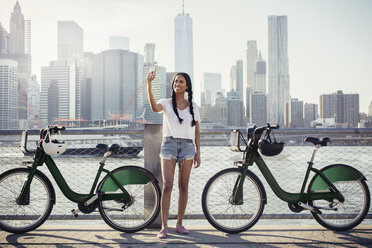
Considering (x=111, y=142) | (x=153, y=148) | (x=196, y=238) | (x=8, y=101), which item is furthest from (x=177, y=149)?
(x=8, y=101)

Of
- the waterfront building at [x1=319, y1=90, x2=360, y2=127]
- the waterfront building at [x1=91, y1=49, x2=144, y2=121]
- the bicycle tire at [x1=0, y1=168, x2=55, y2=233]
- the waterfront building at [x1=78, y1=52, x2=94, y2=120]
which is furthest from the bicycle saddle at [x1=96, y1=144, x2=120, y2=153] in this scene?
the waterfront building at [x1=78, y1=52, x2=94, y2=120]

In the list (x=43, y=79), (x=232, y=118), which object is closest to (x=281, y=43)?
(x=232, y=118)

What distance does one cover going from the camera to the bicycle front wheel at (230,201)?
11.8ft

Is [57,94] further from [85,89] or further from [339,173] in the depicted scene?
[339,173]

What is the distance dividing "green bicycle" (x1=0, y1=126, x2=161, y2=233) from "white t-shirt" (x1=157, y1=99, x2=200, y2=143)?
0.59 m

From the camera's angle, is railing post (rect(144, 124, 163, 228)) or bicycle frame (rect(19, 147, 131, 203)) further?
railing post (rect(144, 124, 163, 228))

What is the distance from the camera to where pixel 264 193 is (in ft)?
12.0

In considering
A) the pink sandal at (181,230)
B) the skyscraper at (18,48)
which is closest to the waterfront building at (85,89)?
the skyscraper at (18,48)

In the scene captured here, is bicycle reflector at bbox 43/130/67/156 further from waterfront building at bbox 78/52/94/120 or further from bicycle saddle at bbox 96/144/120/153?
waterfront building at bbox 78/52/94/120

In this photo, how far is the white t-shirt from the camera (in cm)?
345

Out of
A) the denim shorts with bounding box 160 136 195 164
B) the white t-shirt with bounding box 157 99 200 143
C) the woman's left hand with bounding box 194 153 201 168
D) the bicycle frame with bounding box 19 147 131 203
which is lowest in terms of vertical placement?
the bicycle frame with bounding box 19 147 131 203

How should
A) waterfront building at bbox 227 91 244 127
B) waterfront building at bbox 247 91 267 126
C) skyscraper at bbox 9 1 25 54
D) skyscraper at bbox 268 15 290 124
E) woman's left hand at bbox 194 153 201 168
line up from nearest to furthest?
woman's left hand at bbox 194 153 201 168
waterfront building at bbox 227 91 244 127
waterfront building at bbox 247 91 267 126
skyscraper at bbox 268 15 290 124
skyscraper at bbox 9 1 25 54

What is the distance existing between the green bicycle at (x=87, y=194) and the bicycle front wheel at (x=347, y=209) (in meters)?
1.85

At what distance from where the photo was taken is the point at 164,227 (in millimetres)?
3469
